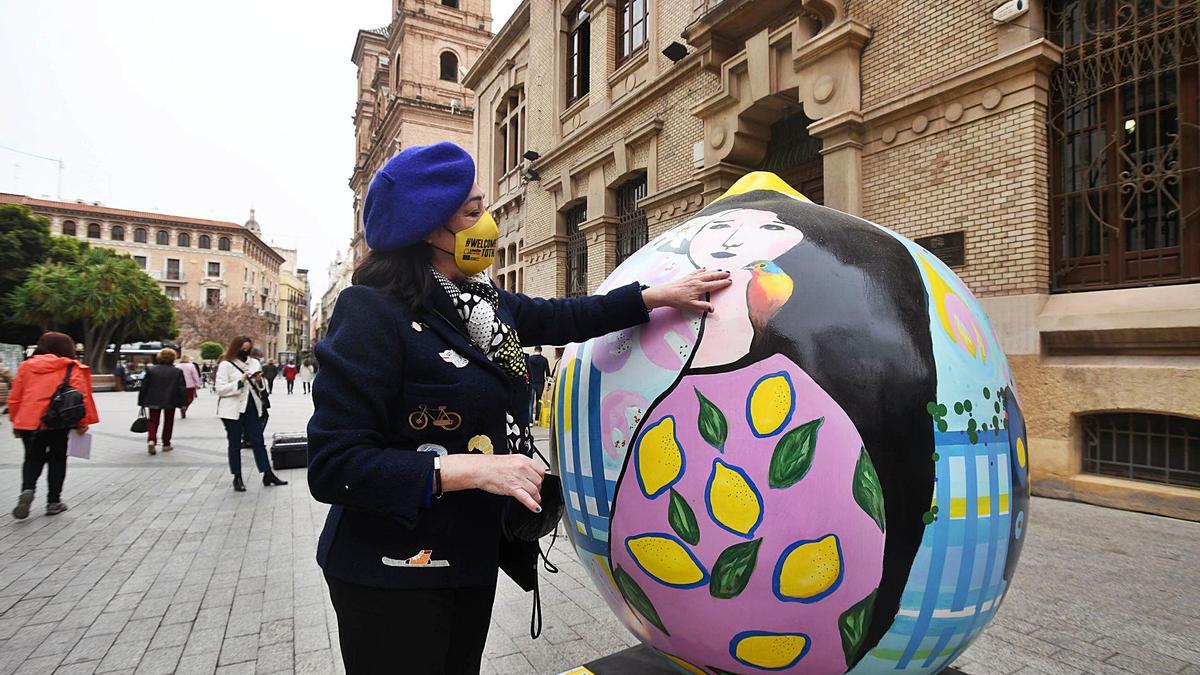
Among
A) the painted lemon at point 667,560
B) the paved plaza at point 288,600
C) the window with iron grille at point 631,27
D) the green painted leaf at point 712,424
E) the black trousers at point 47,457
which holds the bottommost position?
the paved plaza at point 288,600

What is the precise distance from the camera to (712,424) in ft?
5.36

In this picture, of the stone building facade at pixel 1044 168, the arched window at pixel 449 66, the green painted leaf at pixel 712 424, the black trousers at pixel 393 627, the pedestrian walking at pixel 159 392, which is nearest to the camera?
the black trousers at pixel 393 627

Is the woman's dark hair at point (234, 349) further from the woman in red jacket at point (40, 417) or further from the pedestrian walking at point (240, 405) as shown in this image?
the woman in red jacket at point (40, 417)

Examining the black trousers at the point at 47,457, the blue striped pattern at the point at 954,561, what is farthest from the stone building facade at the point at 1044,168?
the black trousers at the point at 47,457

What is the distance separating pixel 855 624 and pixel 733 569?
0.34m

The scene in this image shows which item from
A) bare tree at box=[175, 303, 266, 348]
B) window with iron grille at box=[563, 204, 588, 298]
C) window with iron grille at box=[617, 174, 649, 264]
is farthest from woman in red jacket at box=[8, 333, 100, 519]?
bare tree at box=[175, 303, 266, 348]

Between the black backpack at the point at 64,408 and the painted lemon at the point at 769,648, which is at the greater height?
the black backpack at the point at 64,408

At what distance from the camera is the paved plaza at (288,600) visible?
10.2 feet

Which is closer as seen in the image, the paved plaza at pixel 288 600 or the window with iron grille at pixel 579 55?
the paved plaza at pixel 288 600

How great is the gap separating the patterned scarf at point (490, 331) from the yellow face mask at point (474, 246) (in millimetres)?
54

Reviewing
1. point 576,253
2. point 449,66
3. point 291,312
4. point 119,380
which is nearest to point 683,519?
point 576,253

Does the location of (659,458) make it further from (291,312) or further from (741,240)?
(291,312)

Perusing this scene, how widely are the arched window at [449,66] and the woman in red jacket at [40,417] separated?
38727 mm

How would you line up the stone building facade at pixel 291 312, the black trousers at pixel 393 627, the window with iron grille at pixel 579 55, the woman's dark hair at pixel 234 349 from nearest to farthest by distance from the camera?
the black trousers at pixel 393 627, the woman's dark hair at pixel 234 349, the window with iron grille at pixel 579 55, the stone building facade at pixel 291 312
